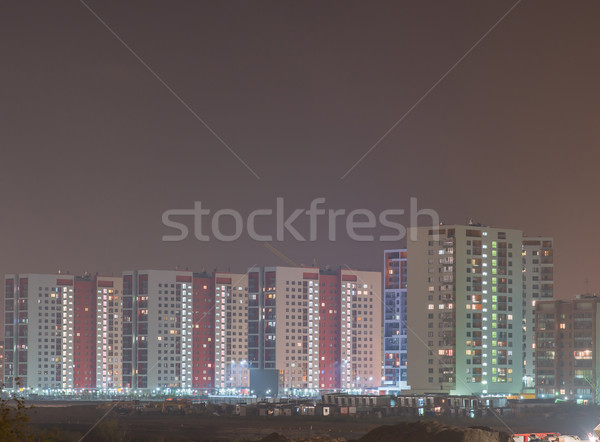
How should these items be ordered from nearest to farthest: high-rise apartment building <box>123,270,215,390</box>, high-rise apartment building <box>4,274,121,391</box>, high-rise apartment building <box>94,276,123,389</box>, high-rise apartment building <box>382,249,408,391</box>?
high-rise apartment building <box>382,249,408,391</box> < high-rise apartment building <box>123,270,215,390</box> < high-rise apartment building <box>4,274,121,391</box> < high-rise apartment building <box>94,276,123,389</box>

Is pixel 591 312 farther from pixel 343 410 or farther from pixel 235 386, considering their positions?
pixel 235 386

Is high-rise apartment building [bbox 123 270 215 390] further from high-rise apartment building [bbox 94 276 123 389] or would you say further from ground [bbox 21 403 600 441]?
ground [bbox 21 403 600 441]

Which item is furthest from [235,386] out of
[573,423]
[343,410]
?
[573,423]

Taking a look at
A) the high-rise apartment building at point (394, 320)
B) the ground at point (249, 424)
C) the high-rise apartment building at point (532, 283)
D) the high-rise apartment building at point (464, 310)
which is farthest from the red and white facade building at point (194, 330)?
the ground at point (249, 424)

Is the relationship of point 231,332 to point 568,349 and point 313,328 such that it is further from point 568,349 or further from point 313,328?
point 568,349

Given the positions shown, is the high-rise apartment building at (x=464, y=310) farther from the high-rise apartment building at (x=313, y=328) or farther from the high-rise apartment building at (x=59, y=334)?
the high-rise apartment building at (x=59, y=334)

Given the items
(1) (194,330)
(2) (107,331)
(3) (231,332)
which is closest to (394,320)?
(3) (231,332)

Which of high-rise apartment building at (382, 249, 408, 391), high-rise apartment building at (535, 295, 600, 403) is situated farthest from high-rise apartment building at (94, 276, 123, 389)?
high-rise apartment building at (535, 295, 600, 403)
